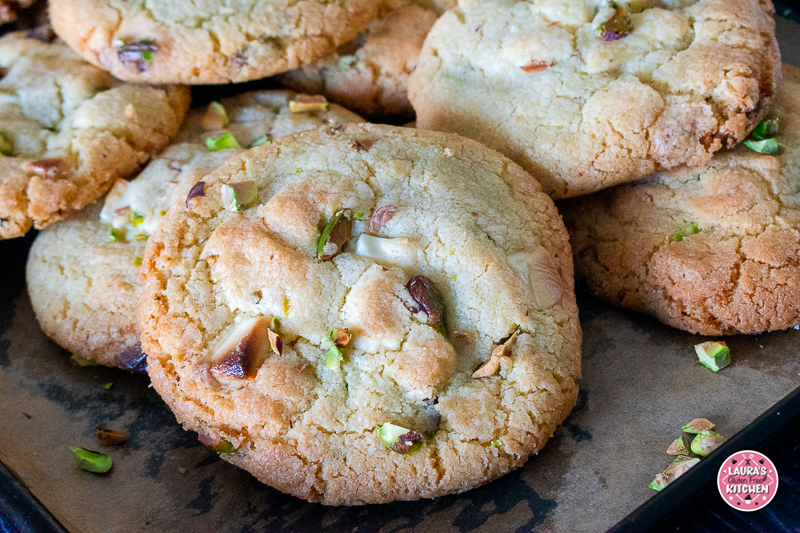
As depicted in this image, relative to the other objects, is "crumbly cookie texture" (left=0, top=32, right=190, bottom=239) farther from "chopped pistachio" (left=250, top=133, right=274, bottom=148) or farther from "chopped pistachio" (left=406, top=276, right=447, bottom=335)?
"chopped pistachio" (left=406, top=276, right=447, bottom=335)

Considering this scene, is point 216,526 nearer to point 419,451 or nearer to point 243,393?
point 243,393

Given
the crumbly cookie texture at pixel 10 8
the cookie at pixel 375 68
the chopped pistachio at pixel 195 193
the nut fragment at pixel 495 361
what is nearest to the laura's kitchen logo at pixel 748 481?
the nut fragment at pixel 495 361

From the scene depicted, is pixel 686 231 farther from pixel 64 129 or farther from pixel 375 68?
→ pixel 64 129

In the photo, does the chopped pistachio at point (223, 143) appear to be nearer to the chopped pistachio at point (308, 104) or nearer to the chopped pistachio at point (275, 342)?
the chopped pistachio at point (308, 104)

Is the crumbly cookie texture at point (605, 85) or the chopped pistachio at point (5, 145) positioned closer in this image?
the crumbly cookie texture at point (605, 85)

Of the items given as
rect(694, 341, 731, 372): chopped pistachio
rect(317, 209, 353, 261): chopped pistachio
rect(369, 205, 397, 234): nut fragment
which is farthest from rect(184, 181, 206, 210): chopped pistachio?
rect(694, 341, 731, 372): chopped pistachio

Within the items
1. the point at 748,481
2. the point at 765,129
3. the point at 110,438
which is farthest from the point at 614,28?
the point at 110,438
